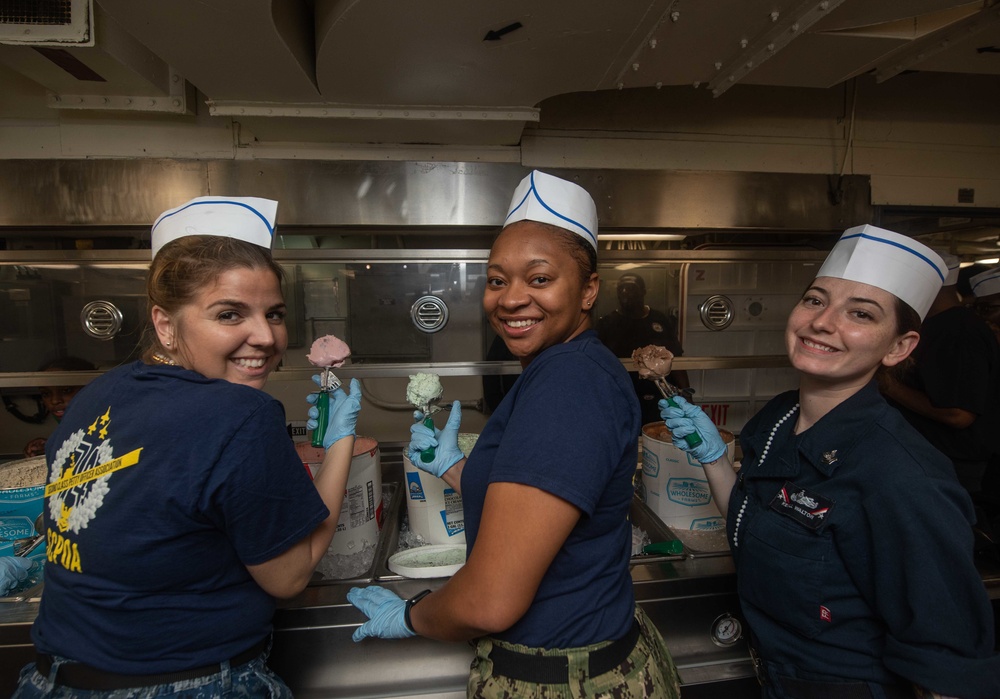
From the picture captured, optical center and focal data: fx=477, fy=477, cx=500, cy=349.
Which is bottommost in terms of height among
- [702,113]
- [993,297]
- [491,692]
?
[491,692]

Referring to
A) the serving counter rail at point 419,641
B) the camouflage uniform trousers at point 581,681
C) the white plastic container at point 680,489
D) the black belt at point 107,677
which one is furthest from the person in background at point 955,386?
the black belt at point 107,677

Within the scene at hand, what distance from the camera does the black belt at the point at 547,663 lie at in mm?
840

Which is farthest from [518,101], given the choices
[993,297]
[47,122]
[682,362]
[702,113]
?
[993,297]

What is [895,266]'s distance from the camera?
1.04m

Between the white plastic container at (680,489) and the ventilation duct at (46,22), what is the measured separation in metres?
2.04

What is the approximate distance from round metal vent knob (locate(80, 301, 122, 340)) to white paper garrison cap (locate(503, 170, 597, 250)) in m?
1.97

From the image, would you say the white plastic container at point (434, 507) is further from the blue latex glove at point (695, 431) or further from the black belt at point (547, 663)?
the blue latex glove at point (695, 431)

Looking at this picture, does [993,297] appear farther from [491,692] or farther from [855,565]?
[491,692]

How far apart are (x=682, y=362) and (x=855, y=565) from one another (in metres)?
1.33

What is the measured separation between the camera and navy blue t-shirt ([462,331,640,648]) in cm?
71

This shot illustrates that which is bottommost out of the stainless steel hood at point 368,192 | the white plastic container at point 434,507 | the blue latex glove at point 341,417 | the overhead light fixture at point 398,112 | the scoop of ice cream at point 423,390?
the white plastic container at point 434,507

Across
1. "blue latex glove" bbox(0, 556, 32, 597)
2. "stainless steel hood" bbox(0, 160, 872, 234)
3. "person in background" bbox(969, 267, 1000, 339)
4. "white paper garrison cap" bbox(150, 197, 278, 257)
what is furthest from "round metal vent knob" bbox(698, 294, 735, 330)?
"blue latex glove" bbox(0, 556, 32, 597)

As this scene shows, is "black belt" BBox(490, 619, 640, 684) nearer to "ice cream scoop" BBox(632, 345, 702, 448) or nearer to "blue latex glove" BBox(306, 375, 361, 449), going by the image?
"blue latex glove" BBox(306, 375, 361, 449)

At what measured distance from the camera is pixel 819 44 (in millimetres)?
1508
